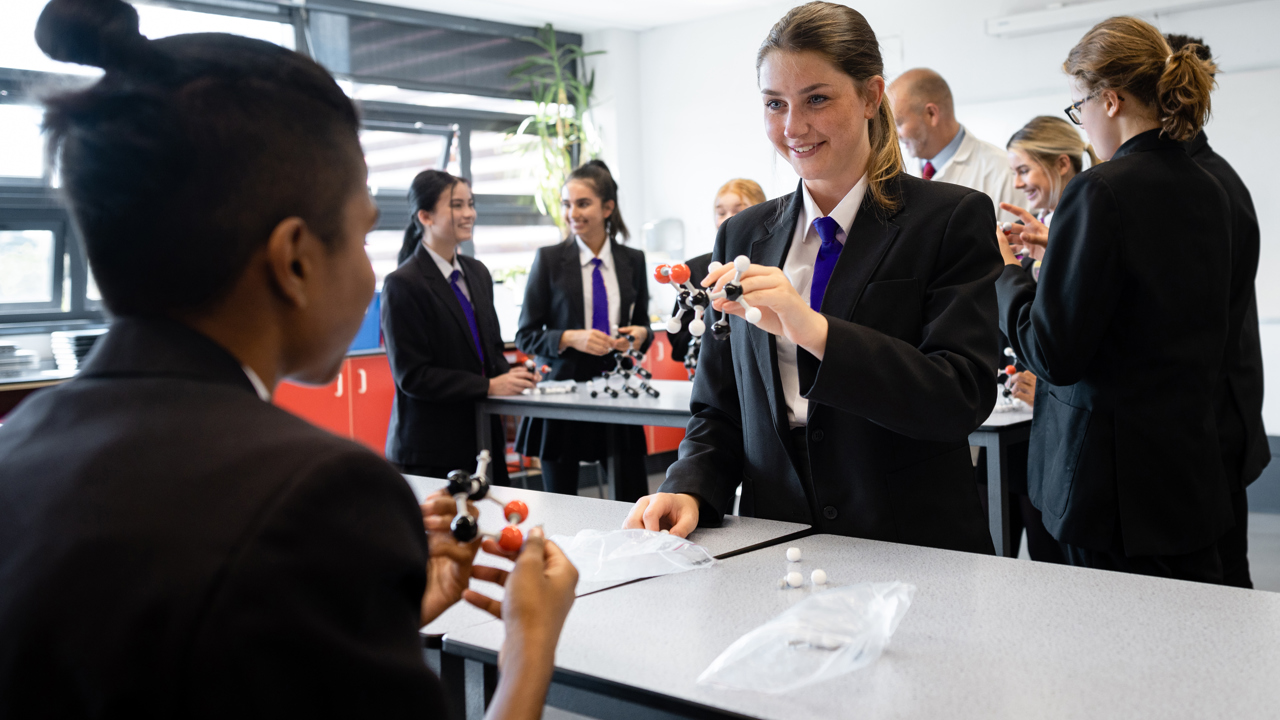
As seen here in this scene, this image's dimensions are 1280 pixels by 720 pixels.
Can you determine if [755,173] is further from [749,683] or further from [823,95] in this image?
[749,683]

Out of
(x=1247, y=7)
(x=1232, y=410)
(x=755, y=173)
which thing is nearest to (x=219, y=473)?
(x=1232, y=410)

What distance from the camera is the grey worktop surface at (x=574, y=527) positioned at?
1.30m

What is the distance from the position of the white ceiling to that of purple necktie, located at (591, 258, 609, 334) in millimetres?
3344

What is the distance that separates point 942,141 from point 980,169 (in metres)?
0.20

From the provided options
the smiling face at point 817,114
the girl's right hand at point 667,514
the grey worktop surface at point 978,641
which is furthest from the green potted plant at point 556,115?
the grey worktop surface at point 978,641

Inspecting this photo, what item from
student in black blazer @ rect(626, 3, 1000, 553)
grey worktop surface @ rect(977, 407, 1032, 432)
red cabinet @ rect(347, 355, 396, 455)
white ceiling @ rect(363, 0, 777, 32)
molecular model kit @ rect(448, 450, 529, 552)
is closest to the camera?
molecular model kit @ rect(448, 450, 529, 552)

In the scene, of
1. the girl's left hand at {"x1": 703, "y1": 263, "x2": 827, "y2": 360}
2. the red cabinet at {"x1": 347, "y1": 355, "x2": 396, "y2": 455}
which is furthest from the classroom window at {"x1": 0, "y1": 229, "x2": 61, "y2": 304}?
the girl's left hand at {"x1": 703, "y1": 263, "x2": 827, "y2": 360}

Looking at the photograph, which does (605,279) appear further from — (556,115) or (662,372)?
(556,115)

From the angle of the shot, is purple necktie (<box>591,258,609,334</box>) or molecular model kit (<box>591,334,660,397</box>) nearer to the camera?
molecular model kit (<box>591,334,660,397</box>)

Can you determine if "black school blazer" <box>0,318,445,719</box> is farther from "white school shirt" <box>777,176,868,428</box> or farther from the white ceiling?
the white ceiling

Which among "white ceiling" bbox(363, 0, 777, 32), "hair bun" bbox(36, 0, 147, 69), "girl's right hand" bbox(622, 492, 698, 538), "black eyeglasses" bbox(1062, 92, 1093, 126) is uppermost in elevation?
"white ceiling" bbox(363, 0, 777, 32)

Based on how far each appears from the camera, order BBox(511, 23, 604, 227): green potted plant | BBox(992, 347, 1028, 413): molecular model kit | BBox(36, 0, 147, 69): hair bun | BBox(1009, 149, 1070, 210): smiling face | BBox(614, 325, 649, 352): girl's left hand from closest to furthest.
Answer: BBox(36, 0, 147, 69): hair bun → BBox(992, 347, 1028, 413): molecular model kit → BBox(1009, 149, 1070, 210): smiling face → BBox(614, 325, 649, 352): girl's left hand → BBox(511, 23, 604, 227): green potted plant

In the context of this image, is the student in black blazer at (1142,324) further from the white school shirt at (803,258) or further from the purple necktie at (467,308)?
the purple necktie at (467,308)

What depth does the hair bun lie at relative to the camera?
0.62 m
